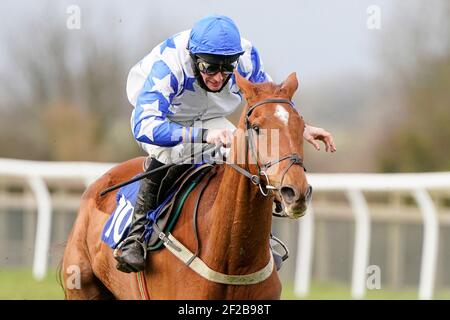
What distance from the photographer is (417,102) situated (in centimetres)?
2398

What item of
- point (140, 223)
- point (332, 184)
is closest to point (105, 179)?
point (140, 223)

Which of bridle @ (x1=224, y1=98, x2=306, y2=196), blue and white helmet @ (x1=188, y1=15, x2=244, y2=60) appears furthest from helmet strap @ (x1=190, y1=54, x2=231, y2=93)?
bridle @ (x1=224, y1=98, x2=306, y2=196)

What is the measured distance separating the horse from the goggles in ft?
1.17

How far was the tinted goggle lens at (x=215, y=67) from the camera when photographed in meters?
5.01

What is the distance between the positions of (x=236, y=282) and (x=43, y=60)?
25.6m

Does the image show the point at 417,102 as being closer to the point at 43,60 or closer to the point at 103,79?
the point at 103,79

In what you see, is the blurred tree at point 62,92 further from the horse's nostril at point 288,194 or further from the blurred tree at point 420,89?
the horse's nostril at point 288,194

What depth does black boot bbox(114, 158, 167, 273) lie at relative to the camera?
5.17 m

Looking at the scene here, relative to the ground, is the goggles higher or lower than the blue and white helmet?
lower

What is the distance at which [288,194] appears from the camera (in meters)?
4.21

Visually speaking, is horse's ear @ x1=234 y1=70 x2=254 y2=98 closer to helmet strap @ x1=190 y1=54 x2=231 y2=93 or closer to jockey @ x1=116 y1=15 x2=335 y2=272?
jockey @ x1=116 y1=15 x2=335 y2=272

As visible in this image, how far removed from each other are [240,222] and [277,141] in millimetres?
534

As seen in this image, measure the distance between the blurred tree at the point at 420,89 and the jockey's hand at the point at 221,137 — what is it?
16.2m

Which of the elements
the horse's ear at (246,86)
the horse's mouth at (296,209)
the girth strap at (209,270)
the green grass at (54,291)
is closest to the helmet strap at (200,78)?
the horse's ear at (246,86)
